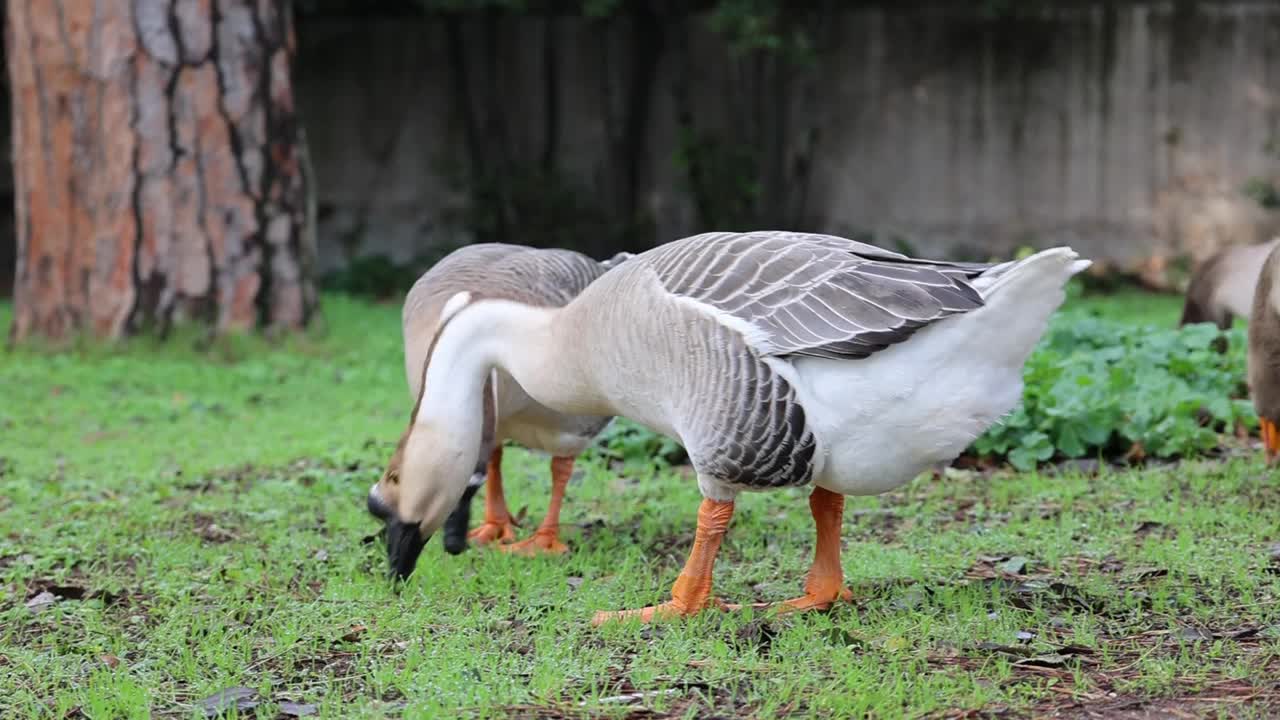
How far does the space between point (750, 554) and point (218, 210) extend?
6.38m

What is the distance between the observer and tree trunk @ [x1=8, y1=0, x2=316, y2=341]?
9.79m

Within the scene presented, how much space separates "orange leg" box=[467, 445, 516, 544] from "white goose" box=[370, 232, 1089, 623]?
4.05 ft

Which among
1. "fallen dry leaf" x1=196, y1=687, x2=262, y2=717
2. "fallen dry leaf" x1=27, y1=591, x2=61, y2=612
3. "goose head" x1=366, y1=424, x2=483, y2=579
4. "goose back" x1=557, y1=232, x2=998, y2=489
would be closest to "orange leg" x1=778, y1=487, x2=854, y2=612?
"goose back" x1=557, y1=232, x2=998, y2=489

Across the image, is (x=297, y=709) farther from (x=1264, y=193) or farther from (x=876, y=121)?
(x=876, y=121)

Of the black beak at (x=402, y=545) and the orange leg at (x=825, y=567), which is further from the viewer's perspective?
the black beak at (x=402, y=545)

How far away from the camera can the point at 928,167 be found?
14562 millimetres

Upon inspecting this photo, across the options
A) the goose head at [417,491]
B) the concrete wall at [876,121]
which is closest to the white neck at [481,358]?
the goose head at [417,491]

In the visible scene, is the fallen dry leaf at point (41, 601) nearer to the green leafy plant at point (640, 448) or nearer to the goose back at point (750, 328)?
the goose back at point (750, 328)

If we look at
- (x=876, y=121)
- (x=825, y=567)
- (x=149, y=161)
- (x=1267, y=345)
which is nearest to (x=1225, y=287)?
(x=1267, y=345)

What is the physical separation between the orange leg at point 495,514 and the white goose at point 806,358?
124 centimetres

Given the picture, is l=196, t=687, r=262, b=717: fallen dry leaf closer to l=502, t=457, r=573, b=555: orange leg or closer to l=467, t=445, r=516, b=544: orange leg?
l=502, t=457, r=573, b=555: orange leg

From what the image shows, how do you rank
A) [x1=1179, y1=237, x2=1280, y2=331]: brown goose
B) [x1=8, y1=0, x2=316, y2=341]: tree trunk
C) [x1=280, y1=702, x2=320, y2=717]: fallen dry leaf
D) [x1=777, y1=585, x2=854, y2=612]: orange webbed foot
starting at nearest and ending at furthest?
[x1=280, y1=702, x2=320, y2=717]: fallen dry leaf
[x1=777, y1=585, x2=854, y2=612]: orange webbed foot
[x1=1179, y1=237, x2=1280, y2=331]: brown goose
[x1=8, y1=0, x2=316, y2=341]: tree trunk

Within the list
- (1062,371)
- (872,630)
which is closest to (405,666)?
(872,630)

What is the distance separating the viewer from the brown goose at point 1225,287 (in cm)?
806
